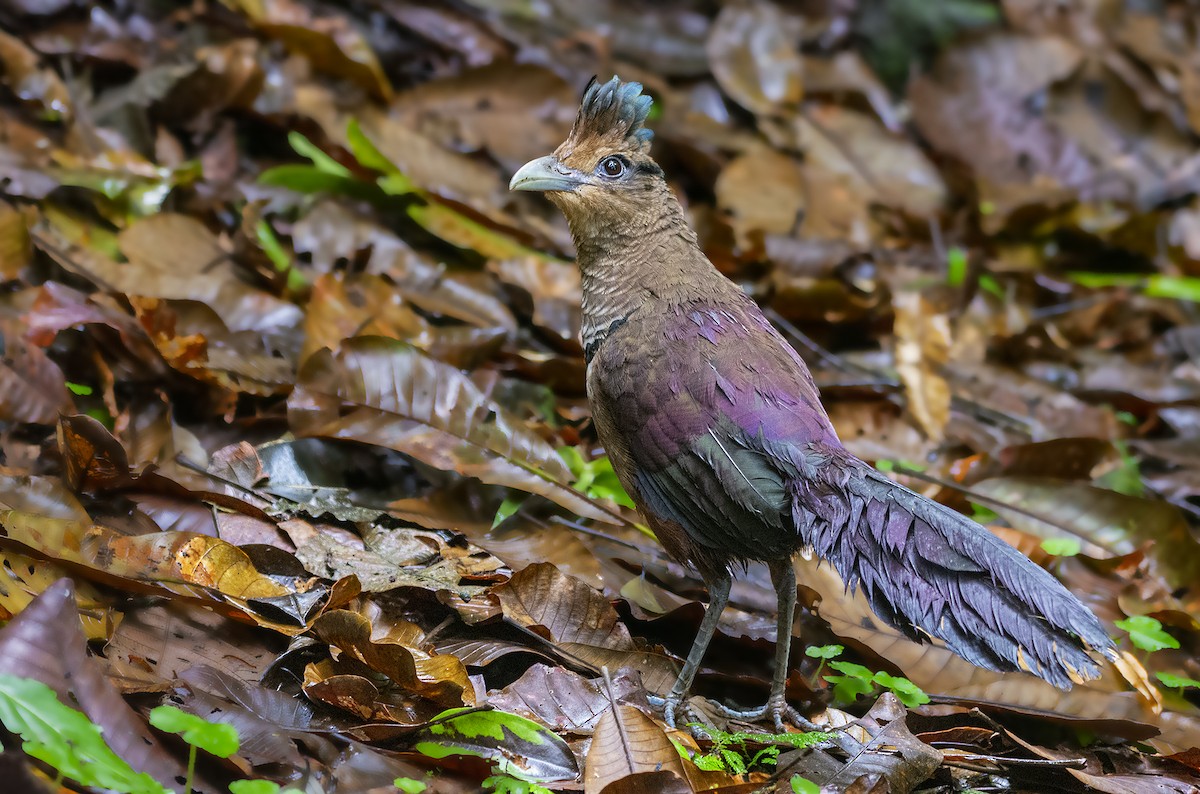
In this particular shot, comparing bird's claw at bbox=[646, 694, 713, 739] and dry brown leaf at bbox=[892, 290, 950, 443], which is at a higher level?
dry brown leaf at bbox=[892, 290, 950, 443]

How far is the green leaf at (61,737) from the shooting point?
2.28 meters

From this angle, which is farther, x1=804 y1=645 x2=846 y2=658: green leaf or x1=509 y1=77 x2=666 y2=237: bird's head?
→ x1=509 y1=77 x2=666 y2=237: bird's head

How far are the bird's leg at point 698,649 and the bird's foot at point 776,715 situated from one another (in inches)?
7.5

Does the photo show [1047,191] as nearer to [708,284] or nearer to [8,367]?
[708,284]

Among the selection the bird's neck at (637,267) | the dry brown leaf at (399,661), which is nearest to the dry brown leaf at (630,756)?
the dry brown leaf at (399,661)

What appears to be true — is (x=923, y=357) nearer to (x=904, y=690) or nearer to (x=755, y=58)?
(x=904, y=690)

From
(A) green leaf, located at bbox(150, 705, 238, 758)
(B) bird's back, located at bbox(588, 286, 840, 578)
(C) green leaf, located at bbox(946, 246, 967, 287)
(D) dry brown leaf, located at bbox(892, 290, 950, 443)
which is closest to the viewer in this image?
(A) green leaf, located at bbox(150, 705, 238, 758)

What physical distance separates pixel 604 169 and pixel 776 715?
2.01 m

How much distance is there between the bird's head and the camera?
4.06 metres

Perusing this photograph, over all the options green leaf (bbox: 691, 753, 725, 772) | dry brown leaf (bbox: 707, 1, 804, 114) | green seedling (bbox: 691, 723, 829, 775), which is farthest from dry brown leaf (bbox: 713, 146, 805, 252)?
green leaf (bbox: 691, 753, 725, 772)

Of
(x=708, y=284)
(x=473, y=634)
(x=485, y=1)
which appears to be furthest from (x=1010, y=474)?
(x=485, y=1)

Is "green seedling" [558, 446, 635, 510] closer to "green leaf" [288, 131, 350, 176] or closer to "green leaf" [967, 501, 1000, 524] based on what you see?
"green leaf" [967, 501, 1000, 524]

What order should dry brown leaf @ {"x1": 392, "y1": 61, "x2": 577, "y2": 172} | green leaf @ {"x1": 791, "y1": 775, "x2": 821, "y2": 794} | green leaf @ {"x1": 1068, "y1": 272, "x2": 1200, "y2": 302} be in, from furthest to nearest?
green leaf @ {"x1": 1068, "y1": 272, "x2": 1200, "y2": 302}, dry brown leaf @ {"x1": 392, "y1": 61, "x2": 577, "y2": 172}, green leaf @ {"x1": 791, "y1": 775, "x2": 821, "y2": 794}

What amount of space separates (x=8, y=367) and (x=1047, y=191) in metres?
6.55
